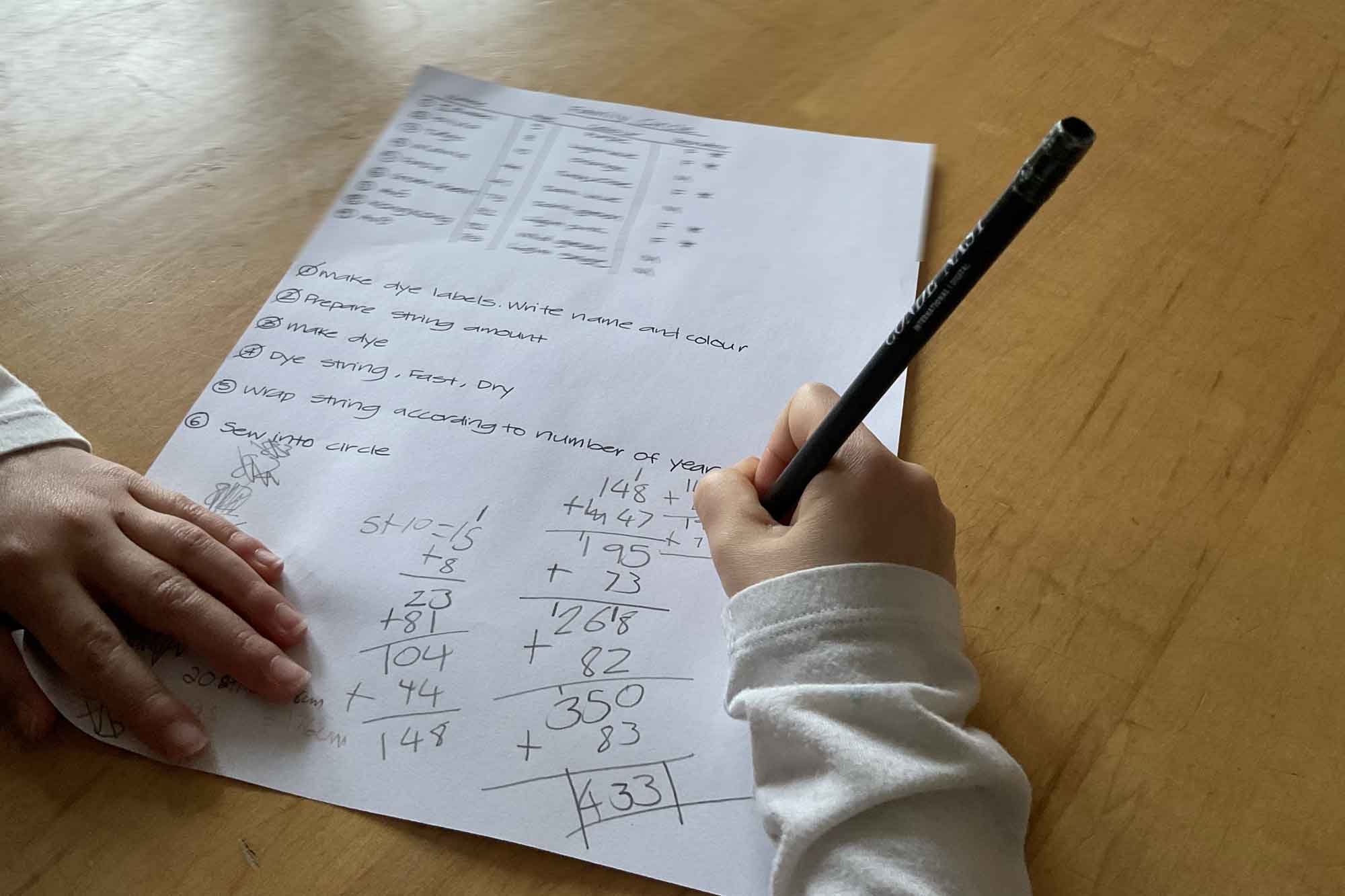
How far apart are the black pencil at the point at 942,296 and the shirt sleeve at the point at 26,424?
0.37m

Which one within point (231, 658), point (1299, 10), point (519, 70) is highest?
point (1299, 10)

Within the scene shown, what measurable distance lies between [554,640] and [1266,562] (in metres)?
0.36

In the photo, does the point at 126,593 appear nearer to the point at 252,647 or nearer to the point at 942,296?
the point at 252,647

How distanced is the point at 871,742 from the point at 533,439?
0.81 feet

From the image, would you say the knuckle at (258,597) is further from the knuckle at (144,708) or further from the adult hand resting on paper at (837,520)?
the adult hand resting on paper at (837,520)

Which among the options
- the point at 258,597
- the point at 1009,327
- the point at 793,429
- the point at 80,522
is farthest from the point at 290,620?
the point at 1009,327

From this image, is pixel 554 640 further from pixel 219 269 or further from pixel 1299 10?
pixel 1299 10

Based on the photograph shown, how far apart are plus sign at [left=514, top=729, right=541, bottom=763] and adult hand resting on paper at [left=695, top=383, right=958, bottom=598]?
0.37 ft

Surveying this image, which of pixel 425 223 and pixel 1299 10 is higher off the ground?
pixel 1299 10

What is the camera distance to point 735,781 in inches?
17.7

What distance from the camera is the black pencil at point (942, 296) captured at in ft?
1.13

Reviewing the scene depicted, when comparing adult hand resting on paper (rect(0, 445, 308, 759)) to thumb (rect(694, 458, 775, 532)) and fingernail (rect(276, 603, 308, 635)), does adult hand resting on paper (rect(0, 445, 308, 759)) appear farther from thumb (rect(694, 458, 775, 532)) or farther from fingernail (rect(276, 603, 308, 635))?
thumb (rect(694, 458, 775, 532))

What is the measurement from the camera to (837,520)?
473 millimetres

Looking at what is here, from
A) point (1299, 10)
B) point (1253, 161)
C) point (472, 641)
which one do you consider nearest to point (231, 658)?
point (472, 641)
